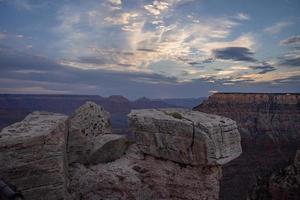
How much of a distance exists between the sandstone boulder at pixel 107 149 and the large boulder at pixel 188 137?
693 mm

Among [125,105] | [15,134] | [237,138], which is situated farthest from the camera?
[125,105]

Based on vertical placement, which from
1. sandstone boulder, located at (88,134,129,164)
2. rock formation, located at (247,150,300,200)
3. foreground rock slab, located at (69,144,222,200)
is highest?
sandstone boulder, located at (88,134,129,164)

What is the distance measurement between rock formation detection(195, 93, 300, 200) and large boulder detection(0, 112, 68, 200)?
40856 mm

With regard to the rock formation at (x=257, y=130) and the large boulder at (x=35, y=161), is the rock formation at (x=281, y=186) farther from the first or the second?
the large boulder at (x=35, y=161)

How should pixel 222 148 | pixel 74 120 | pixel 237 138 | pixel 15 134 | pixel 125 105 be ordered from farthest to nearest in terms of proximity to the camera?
pixel 125 105 → pixel 74 120 → pixel 237 138 → pixel 222 148 → pixel 15 134

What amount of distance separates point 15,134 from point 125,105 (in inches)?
5343

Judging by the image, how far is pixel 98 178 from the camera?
414 inches

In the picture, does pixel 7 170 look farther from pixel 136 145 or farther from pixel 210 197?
pixel 210 197

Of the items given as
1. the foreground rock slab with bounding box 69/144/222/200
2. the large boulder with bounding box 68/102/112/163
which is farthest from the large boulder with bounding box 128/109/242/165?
the large boulder with bounding box 68/102/112/163

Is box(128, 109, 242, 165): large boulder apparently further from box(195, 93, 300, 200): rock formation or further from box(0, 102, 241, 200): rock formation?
box(195, 93, 300, 200): rock formation

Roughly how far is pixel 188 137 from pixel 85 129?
3.62 metres

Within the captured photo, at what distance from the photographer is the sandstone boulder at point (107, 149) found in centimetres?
1106

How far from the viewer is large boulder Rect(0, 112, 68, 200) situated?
827cm

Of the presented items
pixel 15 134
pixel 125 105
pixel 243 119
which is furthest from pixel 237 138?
pixel 125 105
